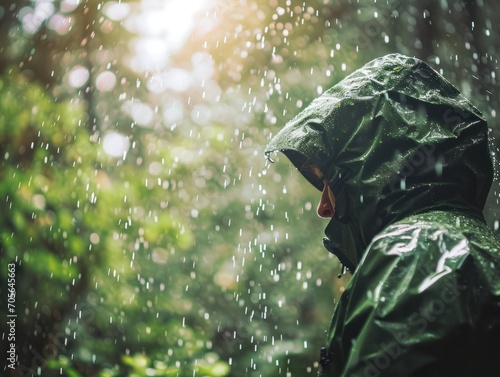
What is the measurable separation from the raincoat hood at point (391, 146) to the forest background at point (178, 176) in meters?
3.06

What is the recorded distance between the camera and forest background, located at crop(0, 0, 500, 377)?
19.5 ft

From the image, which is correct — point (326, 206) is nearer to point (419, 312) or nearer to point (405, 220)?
point (405, 220)

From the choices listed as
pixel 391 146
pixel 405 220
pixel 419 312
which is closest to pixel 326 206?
pixel 391 146

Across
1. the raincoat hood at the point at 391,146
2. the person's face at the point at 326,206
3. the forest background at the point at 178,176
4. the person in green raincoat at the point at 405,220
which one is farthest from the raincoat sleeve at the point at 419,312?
the forest background at the point at 178,176

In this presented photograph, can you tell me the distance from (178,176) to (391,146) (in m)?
8.61

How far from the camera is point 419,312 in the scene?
139 cm

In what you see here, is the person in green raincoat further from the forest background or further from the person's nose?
the forest background

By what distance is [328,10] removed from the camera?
836 cm

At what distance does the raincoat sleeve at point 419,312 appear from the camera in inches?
52.7

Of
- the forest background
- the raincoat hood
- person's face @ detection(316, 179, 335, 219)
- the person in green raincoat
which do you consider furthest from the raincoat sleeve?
the forest background

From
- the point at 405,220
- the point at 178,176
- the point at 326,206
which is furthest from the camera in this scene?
the point at 178,176

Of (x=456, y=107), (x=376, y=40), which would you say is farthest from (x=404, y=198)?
(x=376, y=40)

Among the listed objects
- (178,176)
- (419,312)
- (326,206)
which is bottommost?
(178,176)

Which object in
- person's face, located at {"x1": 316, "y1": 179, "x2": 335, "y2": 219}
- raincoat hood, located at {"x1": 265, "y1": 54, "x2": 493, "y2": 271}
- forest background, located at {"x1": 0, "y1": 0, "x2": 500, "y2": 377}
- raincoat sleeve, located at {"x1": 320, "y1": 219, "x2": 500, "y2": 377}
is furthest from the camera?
forest background, located at {"x1": 0, "y1": 0, "x2": 500, "y2": 377}
